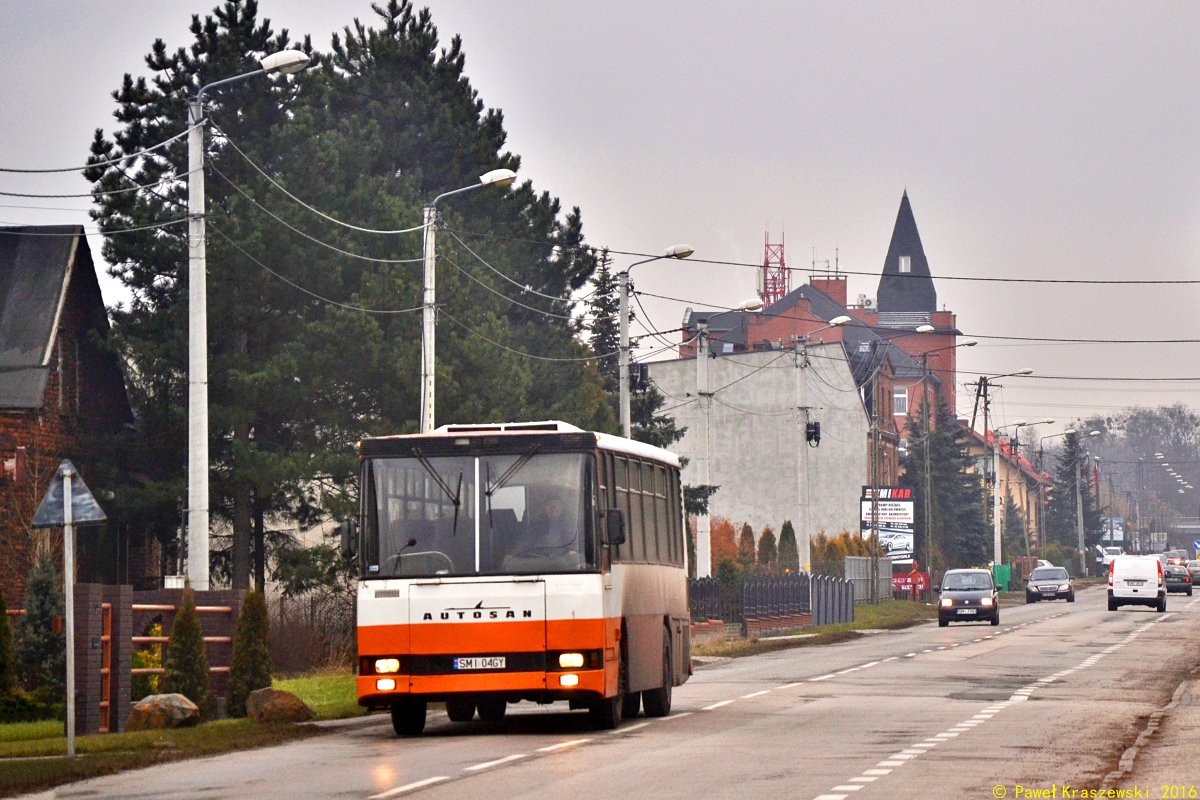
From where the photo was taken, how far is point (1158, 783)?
12805mm

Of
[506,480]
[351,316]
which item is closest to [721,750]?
[506,480]

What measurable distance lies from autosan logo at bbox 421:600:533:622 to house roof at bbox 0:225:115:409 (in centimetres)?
2171

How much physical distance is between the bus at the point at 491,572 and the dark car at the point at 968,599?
34.7 metres

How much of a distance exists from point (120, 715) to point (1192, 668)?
18258mm

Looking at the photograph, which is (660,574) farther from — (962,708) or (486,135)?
(486,135)

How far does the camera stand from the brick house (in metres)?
36.1

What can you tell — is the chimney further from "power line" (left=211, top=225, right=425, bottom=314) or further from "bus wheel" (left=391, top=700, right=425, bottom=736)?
"bus wheel" (left=391, top=700, right=425, bottom=736)

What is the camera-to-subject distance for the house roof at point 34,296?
37.6 m

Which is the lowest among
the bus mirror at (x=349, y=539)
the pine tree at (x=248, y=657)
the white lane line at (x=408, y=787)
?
the white lane line at (x=408, y=787)

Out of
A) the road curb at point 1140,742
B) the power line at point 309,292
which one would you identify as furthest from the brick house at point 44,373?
the road curb at point 1140,742

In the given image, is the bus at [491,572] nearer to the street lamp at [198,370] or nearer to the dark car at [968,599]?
the street lamp at [198,370]

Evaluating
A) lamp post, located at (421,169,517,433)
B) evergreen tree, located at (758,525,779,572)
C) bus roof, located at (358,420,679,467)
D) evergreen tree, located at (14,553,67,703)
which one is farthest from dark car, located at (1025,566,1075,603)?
bus roof, located at (358,420,679,467)

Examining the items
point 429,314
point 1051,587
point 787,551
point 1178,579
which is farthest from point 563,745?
point 1178,579

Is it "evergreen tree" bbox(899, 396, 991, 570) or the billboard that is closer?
the billboard
